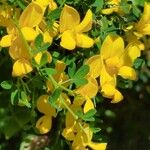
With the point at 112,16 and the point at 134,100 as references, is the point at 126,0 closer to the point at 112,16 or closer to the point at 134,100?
the point at 112,16

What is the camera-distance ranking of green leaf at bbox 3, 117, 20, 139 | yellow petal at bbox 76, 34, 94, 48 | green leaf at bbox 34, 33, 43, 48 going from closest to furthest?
1. green leaf at bbox 34, 33, 43, 48
2. yellow petal at bbox 76, 34, 94, 48
3. green leaf at bbox 3, 117, 20, 139

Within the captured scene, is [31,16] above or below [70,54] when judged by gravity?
above

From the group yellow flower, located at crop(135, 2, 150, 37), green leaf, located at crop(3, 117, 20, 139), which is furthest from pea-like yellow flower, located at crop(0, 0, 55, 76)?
green leaf, located at crop(3, 117, 20, 139)

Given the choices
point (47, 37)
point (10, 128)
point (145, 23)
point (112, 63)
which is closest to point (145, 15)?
point (145, 23)

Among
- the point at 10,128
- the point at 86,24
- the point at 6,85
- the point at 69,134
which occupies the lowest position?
the point at 10,128

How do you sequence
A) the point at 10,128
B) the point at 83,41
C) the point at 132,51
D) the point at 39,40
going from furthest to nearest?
the point at 10,128
the point at 132,51
the point at 83,41
the point at 39,40

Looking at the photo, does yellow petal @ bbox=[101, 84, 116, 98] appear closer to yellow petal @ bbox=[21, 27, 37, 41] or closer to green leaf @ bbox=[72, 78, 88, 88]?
green leaf @ bbox=[72, 78, 88, 88]

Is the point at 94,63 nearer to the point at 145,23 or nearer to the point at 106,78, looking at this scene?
the point at 106,78
